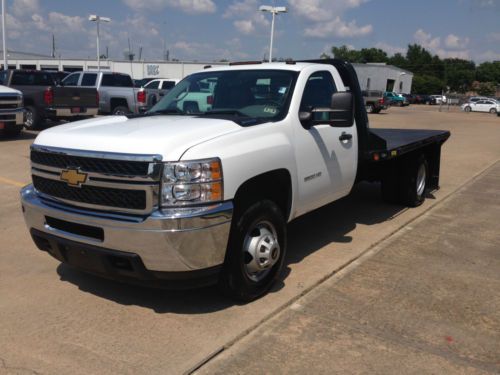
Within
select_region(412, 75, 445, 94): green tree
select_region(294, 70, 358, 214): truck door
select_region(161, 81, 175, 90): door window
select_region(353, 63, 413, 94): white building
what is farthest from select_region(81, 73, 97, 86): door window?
select_region(412, 75, 445, 94): green tree

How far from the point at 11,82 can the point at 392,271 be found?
47.0 ft

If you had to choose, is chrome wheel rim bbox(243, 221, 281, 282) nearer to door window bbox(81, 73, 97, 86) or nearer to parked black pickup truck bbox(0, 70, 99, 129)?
parked black pickup truck bbox(0, 70, 99, 129)

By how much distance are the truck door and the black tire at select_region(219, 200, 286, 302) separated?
527 millimetres

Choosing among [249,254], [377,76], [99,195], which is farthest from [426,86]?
[99,195]

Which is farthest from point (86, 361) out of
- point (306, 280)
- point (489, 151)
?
point (489, 151)

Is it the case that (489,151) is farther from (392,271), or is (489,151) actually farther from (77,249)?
(77,249)

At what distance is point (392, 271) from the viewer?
4.84 m

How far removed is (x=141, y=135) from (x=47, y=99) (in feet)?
41.7

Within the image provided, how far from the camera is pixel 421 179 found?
782 centimetres

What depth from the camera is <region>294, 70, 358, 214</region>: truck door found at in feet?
15.0

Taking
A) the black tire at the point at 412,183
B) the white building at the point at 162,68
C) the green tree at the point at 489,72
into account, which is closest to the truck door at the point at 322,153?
the black tire at the point at 412,183

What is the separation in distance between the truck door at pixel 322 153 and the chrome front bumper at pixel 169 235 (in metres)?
1.26

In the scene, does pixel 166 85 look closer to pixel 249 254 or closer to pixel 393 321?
pixel 249 254

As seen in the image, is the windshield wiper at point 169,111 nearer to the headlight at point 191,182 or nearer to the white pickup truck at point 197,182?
the white pickup truck at point 197,182
